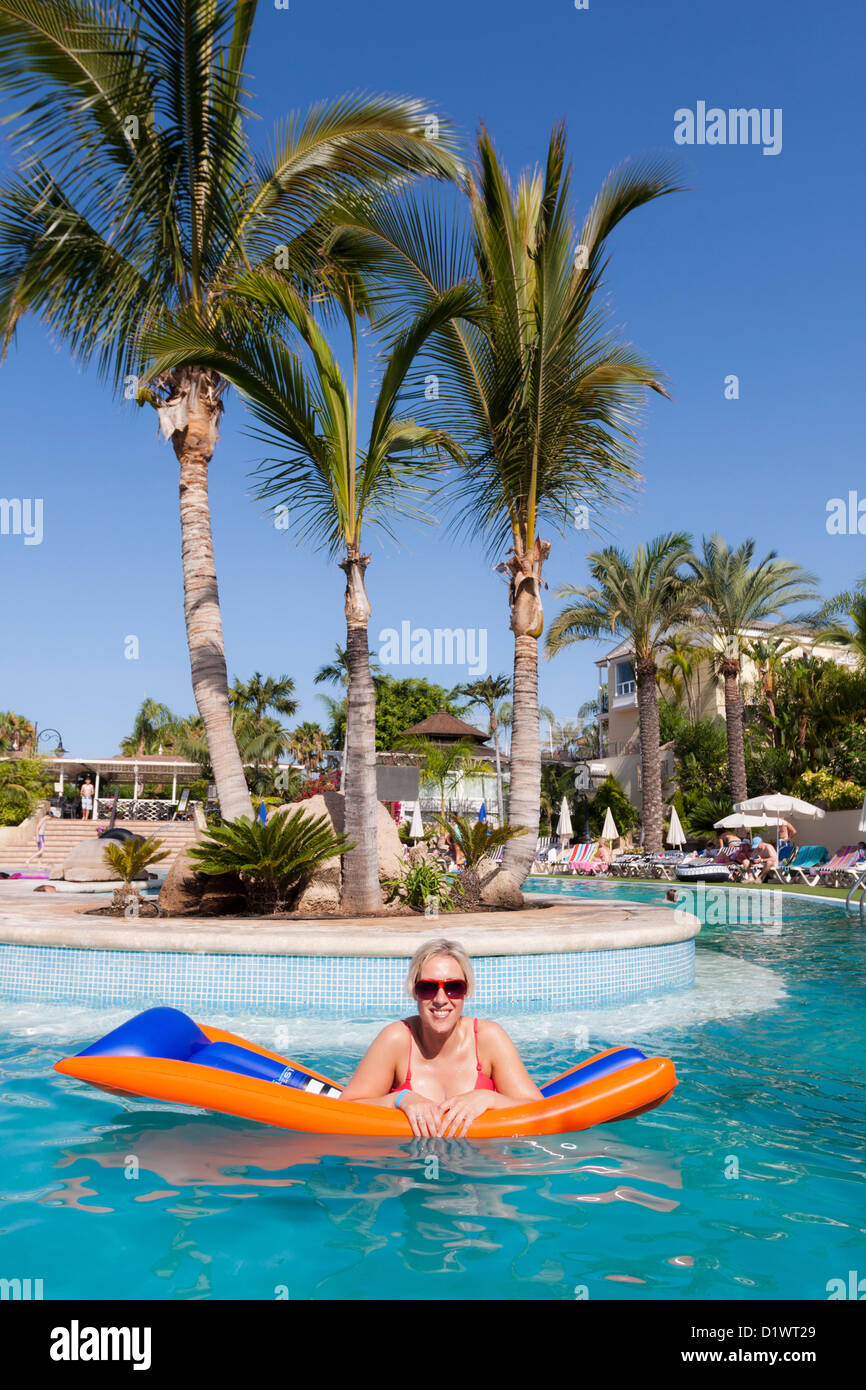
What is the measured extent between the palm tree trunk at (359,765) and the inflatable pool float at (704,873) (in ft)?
41.0

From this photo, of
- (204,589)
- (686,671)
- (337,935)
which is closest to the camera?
(337,935)

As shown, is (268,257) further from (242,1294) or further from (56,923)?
(242,1294)

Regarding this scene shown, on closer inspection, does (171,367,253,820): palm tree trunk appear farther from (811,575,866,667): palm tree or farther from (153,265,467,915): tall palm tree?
(811,575,866,667): palm tree

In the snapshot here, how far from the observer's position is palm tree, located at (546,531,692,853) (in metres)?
29.1

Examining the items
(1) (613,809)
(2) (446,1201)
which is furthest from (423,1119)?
(1) (613,809)

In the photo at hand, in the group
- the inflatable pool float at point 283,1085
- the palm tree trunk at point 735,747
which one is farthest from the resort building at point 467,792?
the inflatable pool float at point 283,1085

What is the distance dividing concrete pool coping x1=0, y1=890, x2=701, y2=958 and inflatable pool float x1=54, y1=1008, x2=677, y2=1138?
10.00ft

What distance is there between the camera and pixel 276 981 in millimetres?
7551

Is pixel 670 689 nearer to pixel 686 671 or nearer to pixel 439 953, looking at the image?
pixel 686 671

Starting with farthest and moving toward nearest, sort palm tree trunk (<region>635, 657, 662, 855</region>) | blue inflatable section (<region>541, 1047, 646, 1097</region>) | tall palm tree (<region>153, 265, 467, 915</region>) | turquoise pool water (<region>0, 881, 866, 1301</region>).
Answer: palm tree trunk (<region>635, 657, 662, 855</region>), tall palm tree (<region>153, 265, 467, 915</region>), blue inflatable section (<region>541, 1047, 646, 1097</region>), turquoise pool water (<region>0, 881, 866, 1301</region>)

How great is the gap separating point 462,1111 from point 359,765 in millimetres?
6394

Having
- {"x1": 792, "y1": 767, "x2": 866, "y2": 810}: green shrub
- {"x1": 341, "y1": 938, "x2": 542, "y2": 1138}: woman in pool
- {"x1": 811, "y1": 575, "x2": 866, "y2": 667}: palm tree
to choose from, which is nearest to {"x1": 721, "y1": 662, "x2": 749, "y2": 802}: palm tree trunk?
{"x1": 792, "y1": 767, "x2": 866, "y2": 810}: green shrub

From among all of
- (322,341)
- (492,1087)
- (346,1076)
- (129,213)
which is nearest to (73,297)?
(129,213)

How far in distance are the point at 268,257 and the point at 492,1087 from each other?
10.4m
